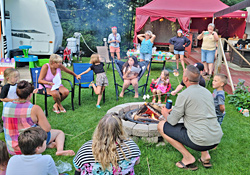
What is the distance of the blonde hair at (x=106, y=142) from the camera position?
77.5 inches

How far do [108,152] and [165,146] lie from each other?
1704 mm

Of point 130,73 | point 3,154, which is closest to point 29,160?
point 3,154

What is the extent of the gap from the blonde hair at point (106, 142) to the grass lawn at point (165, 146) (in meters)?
1.08

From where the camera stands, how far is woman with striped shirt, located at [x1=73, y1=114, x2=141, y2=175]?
1973 mm

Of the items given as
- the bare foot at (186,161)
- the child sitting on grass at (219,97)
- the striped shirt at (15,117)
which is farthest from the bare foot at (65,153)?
the child sitting on grass at (219,97)

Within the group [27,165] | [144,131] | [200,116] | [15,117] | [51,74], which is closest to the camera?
[27,165]

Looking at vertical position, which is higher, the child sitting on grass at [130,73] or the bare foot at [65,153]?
the child sitting on grass at [130,73]

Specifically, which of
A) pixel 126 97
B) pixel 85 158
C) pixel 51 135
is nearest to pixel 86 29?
pixel 126 97

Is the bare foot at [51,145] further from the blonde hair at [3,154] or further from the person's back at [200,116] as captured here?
the person's back at [200,116]

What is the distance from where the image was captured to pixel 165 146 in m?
3.49

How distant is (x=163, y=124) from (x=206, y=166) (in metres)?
0.76

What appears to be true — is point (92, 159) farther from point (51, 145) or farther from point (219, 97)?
point (219, 97)

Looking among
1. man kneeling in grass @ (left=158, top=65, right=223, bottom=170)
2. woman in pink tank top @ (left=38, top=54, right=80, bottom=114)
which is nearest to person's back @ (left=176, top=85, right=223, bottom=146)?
man kneeling in grass @ (left=158, top=65, right=223, bottom=170)

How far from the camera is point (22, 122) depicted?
278 centimetres
